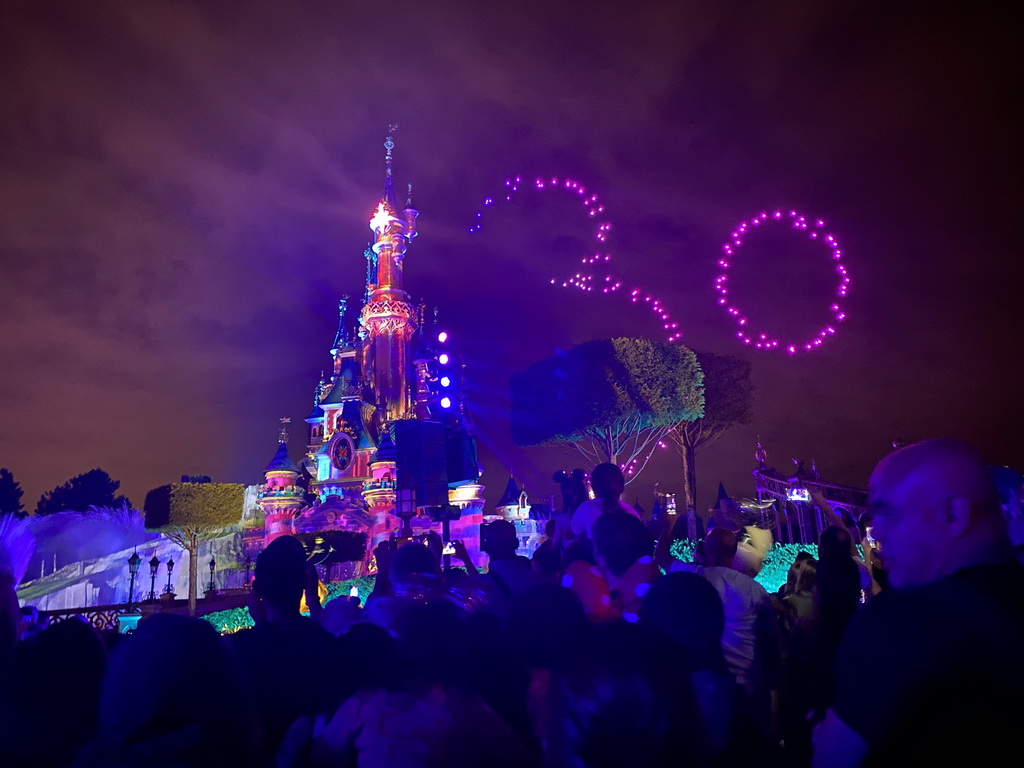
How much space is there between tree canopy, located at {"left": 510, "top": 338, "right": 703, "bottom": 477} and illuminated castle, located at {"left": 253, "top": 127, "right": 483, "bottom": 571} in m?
5.73

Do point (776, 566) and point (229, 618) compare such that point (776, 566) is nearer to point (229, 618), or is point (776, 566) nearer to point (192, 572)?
point (229, 618)

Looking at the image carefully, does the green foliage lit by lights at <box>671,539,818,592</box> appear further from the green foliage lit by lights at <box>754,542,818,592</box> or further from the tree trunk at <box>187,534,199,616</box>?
the tree trunk at <box>187,534,199,616</box>

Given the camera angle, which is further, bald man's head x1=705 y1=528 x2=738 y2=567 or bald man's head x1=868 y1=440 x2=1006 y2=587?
bald man's head x1=705 y1=528 x2=738 y2=567

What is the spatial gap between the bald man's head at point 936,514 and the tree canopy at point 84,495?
265 ft

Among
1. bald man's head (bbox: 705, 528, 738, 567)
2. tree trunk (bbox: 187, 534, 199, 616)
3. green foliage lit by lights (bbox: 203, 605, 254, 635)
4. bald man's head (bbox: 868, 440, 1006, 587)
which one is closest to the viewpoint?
bald man's head (bbox: 868, 440, 1006, 587)

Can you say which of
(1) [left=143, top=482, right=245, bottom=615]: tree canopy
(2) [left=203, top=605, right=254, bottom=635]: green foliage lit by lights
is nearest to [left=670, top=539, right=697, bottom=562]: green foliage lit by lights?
(2) [left=203, top=605, right=254, bottom=635]: green foliage lit by lights

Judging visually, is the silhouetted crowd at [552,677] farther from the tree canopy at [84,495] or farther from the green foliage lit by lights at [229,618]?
the tree canopy at [84,495]

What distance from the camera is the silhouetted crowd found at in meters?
1.75

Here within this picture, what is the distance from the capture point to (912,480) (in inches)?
85.7

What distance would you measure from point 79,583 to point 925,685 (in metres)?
58.3

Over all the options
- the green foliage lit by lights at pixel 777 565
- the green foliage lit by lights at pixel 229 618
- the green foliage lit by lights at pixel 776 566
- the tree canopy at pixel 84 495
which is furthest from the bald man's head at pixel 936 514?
the tree canopy at pixel 84 495

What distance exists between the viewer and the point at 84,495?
72.2 m

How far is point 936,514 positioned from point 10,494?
279 feet

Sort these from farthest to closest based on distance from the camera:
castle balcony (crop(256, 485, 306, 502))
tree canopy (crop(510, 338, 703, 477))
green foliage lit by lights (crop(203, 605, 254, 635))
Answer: castle balcony (crop(256, 485, 306, 502)) < tree canopy (crop(510, 338, 703, 477)) < green foliage lit by lights (crop(203, 605, 254, 635))
